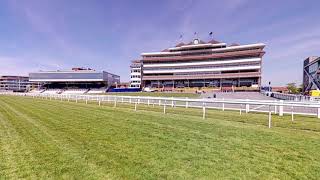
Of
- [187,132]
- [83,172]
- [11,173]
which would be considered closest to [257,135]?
[187,132]

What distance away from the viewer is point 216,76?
4129 inches

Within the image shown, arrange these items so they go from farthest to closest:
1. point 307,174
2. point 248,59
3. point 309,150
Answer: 1. point 248,59
2. point 309,150
3. point 307,174

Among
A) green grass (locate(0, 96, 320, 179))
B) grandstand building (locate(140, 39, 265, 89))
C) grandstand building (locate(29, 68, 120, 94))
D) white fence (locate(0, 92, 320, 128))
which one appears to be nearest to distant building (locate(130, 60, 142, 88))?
grandstand building (locate(29, 68, 120, 94))

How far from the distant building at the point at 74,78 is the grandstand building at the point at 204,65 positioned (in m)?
21.9

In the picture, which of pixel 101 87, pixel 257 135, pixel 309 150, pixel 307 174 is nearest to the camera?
pixel 307 174

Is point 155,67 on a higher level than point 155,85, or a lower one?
higher

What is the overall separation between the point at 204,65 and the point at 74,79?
59772 mm

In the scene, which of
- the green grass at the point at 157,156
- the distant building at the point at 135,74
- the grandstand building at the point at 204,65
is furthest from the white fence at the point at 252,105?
the distant building at the point at 135,74

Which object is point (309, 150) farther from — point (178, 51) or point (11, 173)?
point (178, 51)

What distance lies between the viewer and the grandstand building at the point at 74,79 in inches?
4970

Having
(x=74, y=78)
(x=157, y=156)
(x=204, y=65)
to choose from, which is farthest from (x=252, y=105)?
(x=74, y=78)

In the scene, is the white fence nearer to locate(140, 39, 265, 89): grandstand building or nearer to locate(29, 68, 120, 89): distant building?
locate(140, 39, 265, 89): grandstand building

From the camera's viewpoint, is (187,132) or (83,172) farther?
(187,132)

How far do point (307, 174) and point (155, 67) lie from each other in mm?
112206
